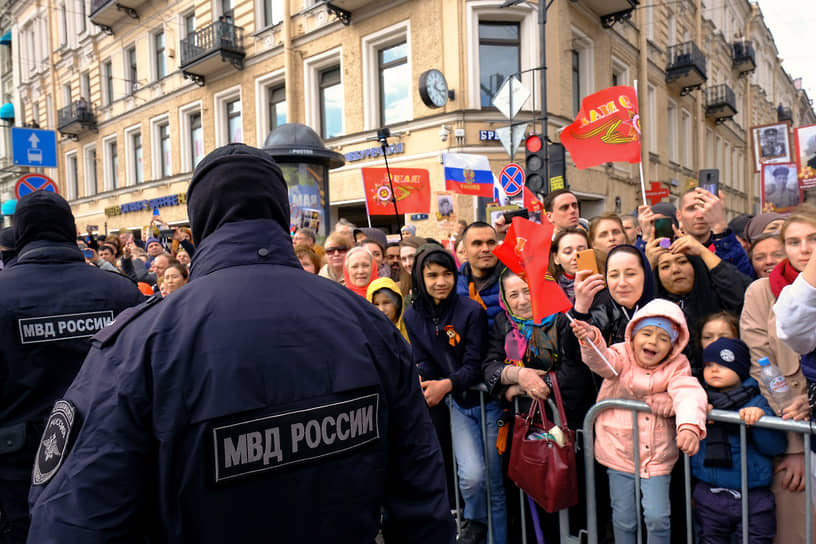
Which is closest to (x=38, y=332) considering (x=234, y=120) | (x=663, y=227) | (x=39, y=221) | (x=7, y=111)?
(x=39, y=221)

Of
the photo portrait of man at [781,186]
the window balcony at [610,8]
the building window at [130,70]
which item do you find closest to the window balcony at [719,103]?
the window balcony at [610,8]

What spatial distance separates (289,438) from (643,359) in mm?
2003

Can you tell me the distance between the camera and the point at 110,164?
76.2 ft

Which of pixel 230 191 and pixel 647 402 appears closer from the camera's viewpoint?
pixel 230 191

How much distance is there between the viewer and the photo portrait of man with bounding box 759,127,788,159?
36.4 feet

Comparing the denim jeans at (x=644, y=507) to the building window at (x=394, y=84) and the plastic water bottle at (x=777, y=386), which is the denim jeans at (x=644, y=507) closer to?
the plastic water bottle at (x=777, y=386)

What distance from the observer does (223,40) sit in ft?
52.4

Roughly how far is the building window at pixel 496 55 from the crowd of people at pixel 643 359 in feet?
30.8

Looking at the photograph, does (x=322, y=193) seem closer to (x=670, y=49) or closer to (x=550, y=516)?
(x=550, y=516)

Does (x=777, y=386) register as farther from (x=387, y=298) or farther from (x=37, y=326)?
(x=37, y=326)

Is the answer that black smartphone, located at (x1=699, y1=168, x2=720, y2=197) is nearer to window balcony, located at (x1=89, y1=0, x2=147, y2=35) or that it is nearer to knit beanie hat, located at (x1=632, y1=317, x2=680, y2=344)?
knit beanie hat, located at (x1=632, y1=317, x2=680, y2=344)

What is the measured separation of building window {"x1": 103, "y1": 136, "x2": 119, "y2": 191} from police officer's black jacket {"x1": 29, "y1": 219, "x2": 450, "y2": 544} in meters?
25.3

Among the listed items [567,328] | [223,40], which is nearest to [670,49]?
[223,40]

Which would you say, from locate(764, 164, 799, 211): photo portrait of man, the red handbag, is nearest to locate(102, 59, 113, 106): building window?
locate(764, 164, 799, 211): photo portrait of man
